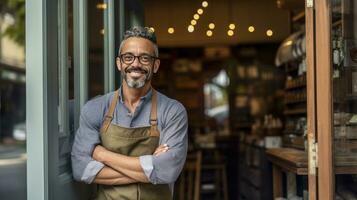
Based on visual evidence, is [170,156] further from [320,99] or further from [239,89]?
[239,89]

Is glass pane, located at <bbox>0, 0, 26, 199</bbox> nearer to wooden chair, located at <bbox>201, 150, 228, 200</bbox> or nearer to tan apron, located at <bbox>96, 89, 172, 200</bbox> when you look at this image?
tan apron, located at <bbox>96, 89, 172, 200</bbox>

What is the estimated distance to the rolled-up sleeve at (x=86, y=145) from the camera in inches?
104

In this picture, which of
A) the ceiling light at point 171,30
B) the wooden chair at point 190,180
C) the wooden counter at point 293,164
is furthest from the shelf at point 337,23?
the ceiling light at point 171,30

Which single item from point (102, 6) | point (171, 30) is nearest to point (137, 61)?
point (102, 6)

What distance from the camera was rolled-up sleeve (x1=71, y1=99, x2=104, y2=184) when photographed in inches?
104

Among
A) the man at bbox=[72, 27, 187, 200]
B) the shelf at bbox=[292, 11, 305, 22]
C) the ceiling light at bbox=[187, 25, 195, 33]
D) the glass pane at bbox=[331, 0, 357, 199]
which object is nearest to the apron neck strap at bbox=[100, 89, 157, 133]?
the man at bbox=[72, 27, 187, 200]

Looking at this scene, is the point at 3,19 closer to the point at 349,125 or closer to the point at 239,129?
the point at 239,129

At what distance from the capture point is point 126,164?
2.61m

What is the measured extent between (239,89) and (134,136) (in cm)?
899

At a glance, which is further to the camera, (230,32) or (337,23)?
(230,32)

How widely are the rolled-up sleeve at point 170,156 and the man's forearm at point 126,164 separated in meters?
0.03

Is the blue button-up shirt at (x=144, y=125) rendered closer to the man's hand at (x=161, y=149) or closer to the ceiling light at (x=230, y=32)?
the man's hand at (x=161, y=149)

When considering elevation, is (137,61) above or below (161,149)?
above

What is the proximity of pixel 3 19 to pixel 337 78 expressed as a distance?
7.91 metres
